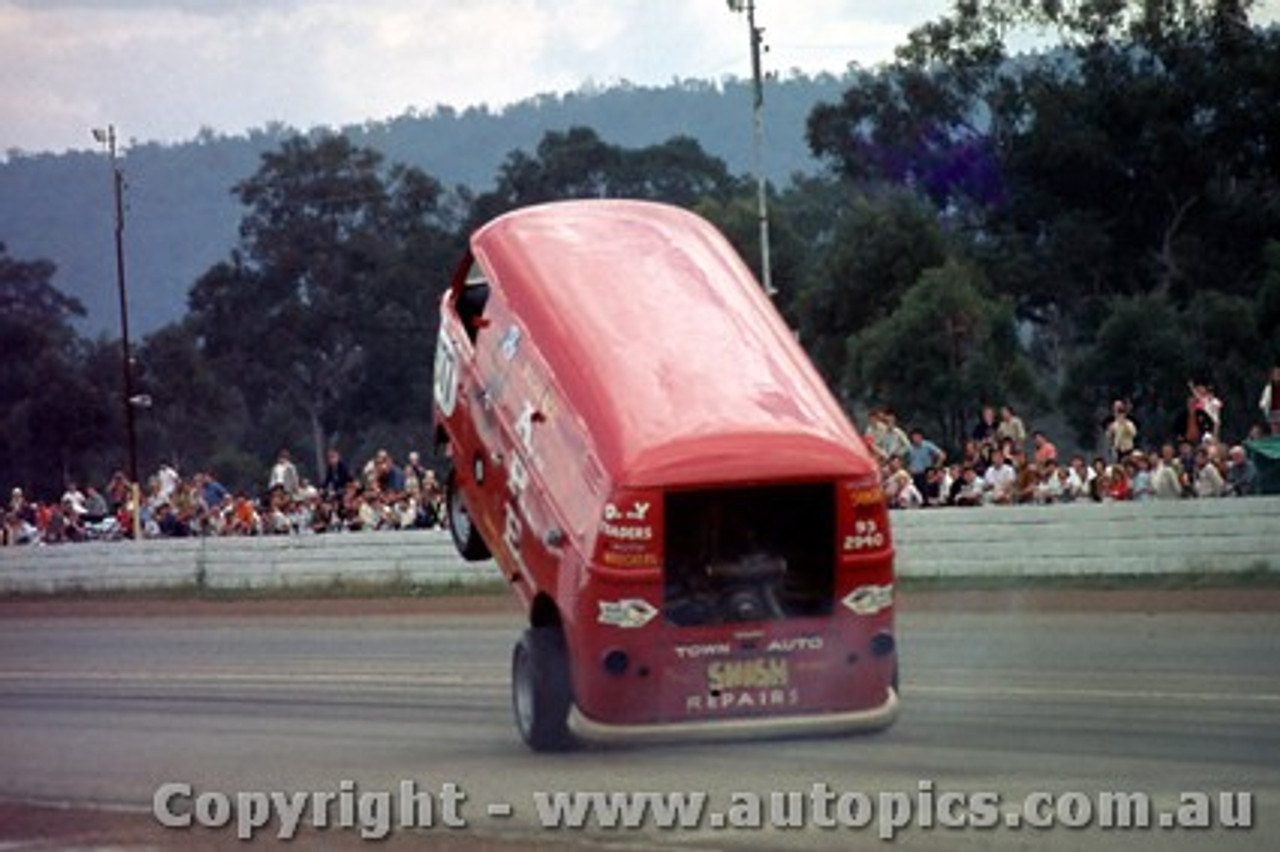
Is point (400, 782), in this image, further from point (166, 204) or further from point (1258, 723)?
point (166, 204)

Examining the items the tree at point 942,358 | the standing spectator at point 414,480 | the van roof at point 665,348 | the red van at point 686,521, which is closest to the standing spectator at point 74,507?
the standing spectator at point 414,480

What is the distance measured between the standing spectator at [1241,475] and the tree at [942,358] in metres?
17.7

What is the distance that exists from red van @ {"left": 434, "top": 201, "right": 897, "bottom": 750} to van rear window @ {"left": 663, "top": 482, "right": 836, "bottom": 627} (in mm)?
12

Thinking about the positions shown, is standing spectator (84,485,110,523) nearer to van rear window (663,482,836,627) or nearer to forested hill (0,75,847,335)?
forested hill (0,75,847,335)

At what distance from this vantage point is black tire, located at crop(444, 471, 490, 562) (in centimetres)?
1950

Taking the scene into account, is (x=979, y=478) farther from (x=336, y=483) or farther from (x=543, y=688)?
(x=543, y=688)

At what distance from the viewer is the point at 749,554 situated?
1603 centimetres

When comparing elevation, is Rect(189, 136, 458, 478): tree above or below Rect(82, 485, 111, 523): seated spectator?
above

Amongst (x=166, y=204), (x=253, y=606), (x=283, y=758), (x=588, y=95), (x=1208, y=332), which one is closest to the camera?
(x=283, y=758)

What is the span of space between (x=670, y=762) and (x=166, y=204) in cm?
7209

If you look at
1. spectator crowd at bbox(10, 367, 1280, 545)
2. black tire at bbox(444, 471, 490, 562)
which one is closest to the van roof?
black tire at bbox(444, 471, 490, 562)

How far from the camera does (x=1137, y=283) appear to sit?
58.8 meters

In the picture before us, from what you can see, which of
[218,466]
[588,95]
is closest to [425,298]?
[218,466]

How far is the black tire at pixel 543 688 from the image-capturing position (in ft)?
54.4
